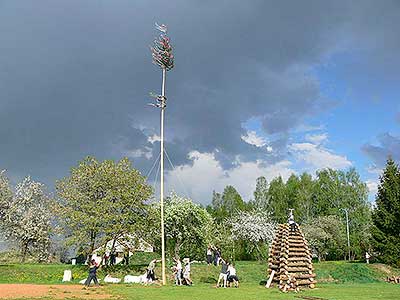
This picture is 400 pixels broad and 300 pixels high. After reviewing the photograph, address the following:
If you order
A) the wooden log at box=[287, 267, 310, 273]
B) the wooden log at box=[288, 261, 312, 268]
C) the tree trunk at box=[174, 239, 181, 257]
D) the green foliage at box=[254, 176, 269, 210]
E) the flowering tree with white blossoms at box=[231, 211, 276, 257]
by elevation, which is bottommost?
the wooden log at box=[287, 267, 310, 273]

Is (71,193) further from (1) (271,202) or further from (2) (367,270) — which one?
(1) (271,202)

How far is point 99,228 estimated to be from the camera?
40969 mm

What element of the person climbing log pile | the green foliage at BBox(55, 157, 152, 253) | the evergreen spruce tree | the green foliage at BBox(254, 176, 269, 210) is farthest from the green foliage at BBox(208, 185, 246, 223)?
the person climbing log pile

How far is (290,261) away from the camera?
33.4 meters

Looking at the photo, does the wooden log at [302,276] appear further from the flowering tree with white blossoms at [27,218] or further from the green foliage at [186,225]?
the flowering tree with white blossoms at [27,218]

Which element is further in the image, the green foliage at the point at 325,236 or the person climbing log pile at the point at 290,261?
the green foliage at the point at 325,236

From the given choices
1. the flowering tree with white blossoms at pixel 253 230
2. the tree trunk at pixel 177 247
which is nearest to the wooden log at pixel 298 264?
the tree trunk at pixel 177 247

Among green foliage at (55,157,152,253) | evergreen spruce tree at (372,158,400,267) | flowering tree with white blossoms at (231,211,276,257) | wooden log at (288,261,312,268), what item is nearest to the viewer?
wooden log at (288,261,312,268)

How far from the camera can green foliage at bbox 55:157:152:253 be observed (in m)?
41.2

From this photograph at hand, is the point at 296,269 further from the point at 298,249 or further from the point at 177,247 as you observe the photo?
the point at 177,247

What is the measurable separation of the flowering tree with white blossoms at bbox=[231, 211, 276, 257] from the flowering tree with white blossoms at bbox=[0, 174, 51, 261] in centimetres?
3174

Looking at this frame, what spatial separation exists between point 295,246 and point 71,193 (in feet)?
68.0

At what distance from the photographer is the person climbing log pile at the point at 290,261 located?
107 ft

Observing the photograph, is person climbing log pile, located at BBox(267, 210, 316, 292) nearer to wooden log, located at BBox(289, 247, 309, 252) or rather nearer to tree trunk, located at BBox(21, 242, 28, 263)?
wooden log, located at BBox(289, 247, 309, 252)
